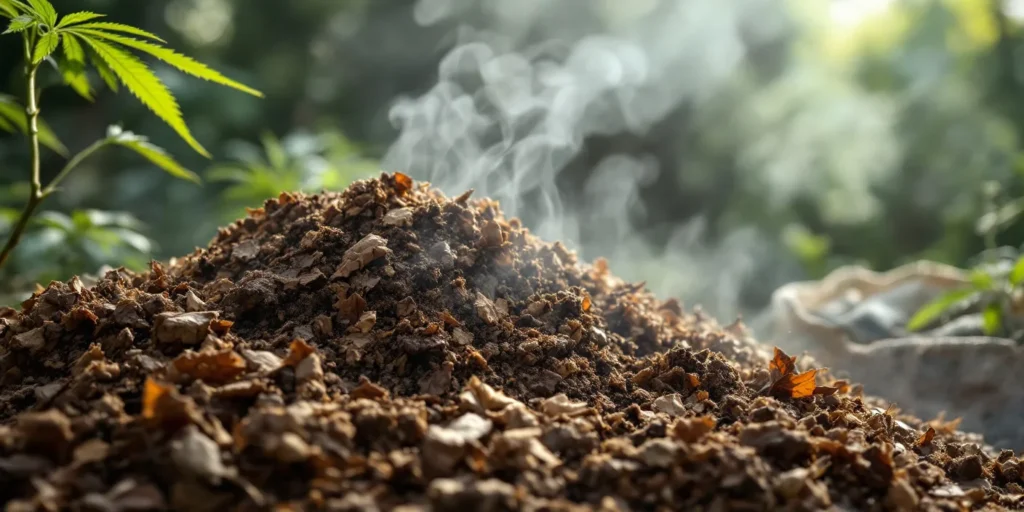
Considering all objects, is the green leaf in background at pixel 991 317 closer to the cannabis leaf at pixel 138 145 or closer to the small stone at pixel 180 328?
the small stone at pixel 180 328

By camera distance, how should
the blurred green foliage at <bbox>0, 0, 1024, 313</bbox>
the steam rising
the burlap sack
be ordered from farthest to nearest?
1. the steam rising
2. the blurred green foliage at <bbox>0, 0, 1024, 313</bbox>
3. the burlap sack

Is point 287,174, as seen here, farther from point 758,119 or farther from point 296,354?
point 758,119

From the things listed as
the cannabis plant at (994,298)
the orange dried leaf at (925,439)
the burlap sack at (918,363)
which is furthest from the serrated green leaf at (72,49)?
the cannabis plant at (994,298)

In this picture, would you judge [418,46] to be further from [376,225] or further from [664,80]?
[376,225]

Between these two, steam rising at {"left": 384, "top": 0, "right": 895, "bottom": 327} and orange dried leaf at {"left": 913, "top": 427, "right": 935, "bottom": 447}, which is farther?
steam rising at {"left": 384, "top": 0, "right": 895, "bottom": 327}

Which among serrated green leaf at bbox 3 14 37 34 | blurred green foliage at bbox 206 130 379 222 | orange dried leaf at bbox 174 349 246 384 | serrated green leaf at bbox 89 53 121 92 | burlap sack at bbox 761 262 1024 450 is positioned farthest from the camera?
blurred green foliage at bbox 206 130 379 222

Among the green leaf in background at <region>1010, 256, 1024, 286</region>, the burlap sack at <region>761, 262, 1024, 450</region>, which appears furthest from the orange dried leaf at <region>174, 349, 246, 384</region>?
the green leaf in background at <region>1010, 256, 1024, 286</region>

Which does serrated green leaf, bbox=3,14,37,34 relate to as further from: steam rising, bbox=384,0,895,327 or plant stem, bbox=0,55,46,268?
steam rising, bbox=384,0,895,327

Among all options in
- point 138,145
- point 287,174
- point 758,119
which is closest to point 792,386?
point 138,145
